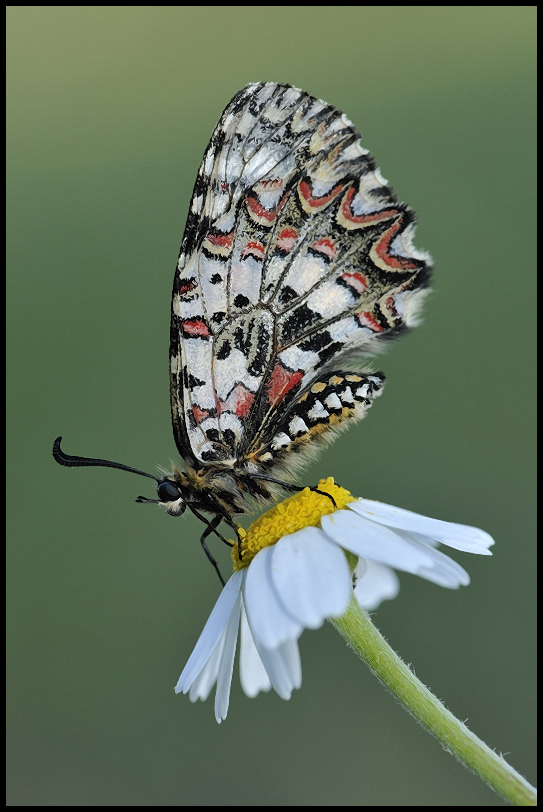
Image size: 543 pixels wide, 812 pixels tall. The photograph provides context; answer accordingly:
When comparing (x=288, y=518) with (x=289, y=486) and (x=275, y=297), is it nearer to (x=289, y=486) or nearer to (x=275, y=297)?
(x=289, y=486)

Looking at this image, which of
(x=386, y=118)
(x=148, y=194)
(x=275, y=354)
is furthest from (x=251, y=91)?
(x=386, y=118)

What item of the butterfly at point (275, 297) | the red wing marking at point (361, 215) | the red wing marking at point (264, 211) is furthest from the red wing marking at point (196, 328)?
the red wing marking at point (361, 215)

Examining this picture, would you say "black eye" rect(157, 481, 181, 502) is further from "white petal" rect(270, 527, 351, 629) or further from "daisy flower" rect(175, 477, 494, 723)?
"white petal" rect(270, 527, 351, 629)

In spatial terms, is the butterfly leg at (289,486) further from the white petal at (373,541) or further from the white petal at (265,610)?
the white petal at (265,610)

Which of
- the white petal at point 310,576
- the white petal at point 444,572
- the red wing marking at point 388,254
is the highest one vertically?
the red wing marking at point 388,254

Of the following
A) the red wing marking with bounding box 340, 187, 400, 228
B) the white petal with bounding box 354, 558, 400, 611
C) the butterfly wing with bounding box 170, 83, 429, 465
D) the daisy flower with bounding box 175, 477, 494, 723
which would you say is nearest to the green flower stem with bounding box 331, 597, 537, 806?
the daisy flower with bounding box 175, 477, 494, 723

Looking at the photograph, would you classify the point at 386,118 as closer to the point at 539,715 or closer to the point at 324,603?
the point at 539,715

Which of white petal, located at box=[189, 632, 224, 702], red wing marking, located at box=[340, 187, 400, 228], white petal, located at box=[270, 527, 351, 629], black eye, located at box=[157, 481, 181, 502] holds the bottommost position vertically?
white petal, located at box=[189, 632, 224, 702]
